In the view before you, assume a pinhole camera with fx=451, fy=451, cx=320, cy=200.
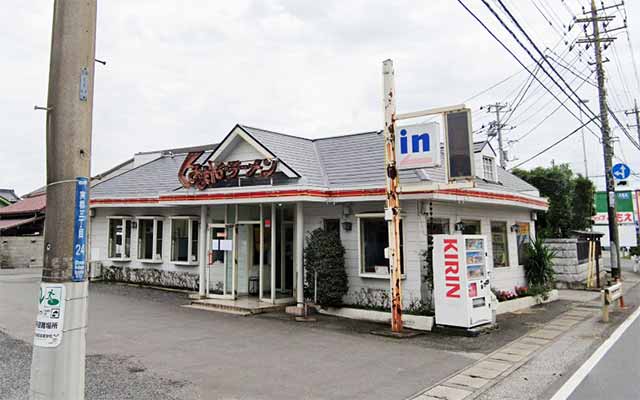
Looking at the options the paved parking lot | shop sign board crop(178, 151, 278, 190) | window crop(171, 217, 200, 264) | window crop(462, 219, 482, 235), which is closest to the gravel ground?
the paved parking lot

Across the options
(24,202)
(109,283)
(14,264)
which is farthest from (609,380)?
(24,202)

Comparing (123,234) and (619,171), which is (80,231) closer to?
(123,234)

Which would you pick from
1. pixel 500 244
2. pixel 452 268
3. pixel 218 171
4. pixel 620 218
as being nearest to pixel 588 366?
pixel 452 268

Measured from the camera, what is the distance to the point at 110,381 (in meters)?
6.29

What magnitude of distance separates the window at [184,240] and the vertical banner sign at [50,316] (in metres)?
13.3

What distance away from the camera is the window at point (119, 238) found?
59.5 feet

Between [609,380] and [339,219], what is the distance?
7.38m

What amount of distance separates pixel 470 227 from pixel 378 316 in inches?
169

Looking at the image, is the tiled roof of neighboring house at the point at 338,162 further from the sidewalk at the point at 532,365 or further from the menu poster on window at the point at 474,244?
the sidewalk at the point at 532,365

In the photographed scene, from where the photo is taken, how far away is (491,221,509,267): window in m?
14.5

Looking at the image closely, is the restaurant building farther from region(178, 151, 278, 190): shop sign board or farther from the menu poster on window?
the menu poster on window

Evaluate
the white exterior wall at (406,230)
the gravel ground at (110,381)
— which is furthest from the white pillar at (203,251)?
the gravel ground at (110,381)

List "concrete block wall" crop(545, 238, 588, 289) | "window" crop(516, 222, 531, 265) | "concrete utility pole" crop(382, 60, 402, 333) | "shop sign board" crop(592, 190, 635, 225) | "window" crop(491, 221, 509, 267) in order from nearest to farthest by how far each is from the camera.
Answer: "concrete utility pole" crop(382, 60, 402, 333)
"window" crop(491, 221, 509, 267)
"window" crop(516, 222, 531, 265)
"concrete block wall" crop(545, 238, 588, 289)
"shop sign board" crop(592, 190, 635, 225)

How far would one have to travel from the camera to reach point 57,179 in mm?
3326
